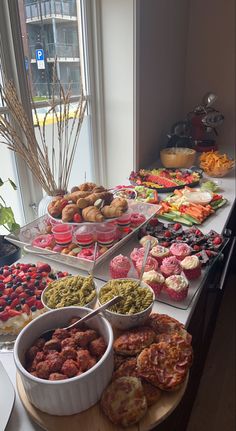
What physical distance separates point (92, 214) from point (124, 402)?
52 centimetres

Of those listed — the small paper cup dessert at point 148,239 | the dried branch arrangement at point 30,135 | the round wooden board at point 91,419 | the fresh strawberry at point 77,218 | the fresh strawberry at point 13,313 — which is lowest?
the round wooden board at point 91,419

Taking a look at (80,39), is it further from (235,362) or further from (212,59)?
(235,362)

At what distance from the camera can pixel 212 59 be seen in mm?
1996

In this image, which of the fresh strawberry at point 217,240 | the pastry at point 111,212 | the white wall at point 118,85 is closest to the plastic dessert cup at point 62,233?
the pastry at point 111,212

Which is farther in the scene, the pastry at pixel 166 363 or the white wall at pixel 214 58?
the white wall at pixel 214 58

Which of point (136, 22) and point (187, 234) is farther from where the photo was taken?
point (136, 22)

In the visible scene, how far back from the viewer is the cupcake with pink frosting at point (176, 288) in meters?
0.75

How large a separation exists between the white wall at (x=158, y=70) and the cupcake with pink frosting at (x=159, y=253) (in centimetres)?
A: 81

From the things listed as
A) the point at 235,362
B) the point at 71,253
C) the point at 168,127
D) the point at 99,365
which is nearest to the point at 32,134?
the point at 71,253

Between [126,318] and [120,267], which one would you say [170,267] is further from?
[126,318]

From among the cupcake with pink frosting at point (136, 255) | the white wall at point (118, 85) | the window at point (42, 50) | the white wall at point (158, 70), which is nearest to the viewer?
the cupcake with pink frosting at point (136, 255)

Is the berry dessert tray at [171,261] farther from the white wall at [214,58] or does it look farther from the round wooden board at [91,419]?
the white wall at [214,58]

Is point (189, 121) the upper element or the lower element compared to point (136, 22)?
lower

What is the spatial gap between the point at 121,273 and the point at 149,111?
108 cm
